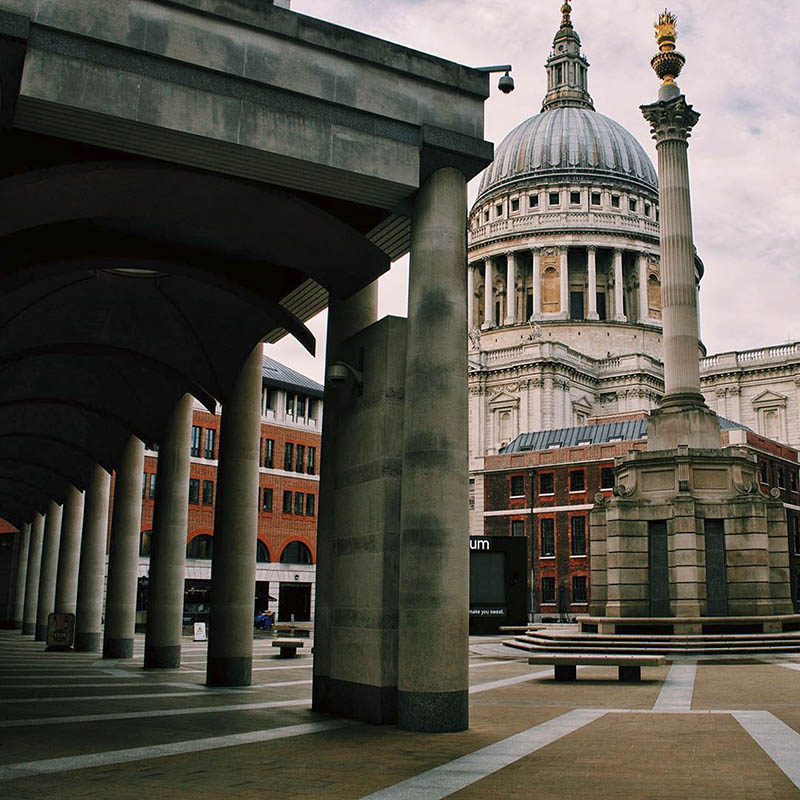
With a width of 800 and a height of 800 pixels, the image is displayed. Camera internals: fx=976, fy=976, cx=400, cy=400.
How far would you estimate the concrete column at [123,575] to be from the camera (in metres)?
31.0

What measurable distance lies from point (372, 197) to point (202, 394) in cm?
1056

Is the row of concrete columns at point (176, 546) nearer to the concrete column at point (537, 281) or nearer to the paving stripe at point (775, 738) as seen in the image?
the paving stripe at point (775, 738)

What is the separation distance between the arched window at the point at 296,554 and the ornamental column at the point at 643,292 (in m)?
66.1

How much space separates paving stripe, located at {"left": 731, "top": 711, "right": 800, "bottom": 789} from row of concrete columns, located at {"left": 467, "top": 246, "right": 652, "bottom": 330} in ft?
363

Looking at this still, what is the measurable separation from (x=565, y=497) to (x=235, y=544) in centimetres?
5660

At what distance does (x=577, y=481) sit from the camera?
2945 inches

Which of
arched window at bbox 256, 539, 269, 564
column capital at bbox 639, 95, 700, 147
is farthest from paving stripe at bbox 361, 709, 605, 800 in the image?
arched window at bbox 256, 539, 269, 564

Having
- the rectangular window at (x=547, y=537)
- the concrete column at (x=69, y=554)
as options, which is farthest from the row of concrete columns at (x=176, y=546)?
the rectangular window at (x=547, y=537)

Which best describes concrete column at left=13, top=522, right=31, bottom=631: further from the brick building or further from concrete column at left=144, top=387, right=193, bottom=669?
concrete column at left=144, top=387, right=193, bottom=669

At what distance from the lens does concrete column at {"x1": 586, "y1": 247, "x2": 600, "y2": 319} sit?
124 meters

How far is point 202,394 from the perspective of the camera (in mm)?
24000

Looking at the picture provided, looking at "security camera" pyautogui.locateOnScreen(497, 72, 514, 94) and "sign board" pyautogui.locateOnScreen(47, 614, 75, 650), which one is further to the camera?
"sign board" pyautogui.locateOnScreen(47, 614, 75, 650)

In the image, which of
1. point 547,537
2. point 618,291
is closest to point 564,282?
point 618,291

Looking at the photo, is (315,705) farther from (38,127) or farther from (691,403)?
(691,403)
